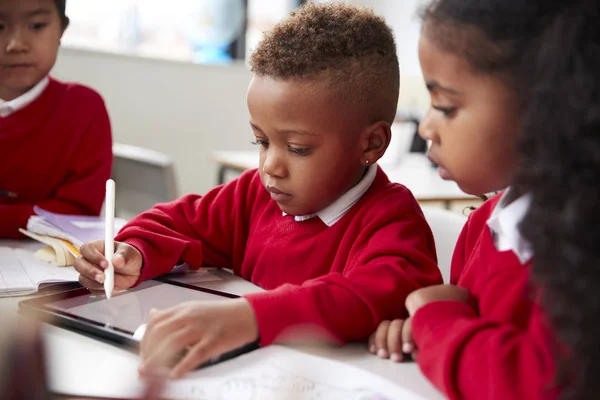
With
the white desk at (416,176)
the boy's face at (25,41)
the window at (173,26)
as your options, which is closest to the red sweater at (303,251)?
the boy's face at (25,41)

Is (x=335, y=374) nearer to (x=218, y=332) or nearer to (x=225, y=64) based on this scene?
(x=218, y=332)

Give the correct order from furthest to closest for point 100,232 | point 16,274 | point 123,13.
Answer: point 123,13, point 100,232, point 16,274

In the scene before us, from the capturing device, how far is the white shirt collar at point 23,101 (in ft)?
4.49

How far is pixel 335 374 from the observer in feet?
2.18

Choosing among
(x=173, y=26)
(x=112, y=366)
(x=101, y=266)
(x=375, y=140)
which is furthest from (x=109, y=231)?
(x=173, y=26)

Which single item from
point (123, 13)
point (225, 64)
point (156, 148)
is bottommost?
point (156, 148)

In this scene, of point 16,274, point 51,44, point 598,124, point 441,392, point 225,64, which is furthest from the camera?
point 225,64

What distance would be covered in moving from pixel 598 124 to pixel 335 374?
34 cm

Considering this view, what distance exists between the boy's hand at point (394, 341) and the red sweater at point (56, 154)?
0.84m

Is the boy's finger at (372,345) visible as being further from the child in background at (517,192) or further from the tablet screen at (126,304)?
the tablet screen at (126,304)

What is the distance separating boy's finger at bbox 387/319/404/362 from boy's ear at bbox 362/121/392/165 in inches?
12.6

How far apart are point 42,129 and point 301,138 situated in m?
0.72

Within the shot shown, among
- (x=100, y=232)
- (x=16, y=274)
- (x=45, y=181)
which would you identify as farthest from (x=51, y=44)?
(x=16, y=274)

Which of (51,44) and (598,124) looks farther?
(51,44)
